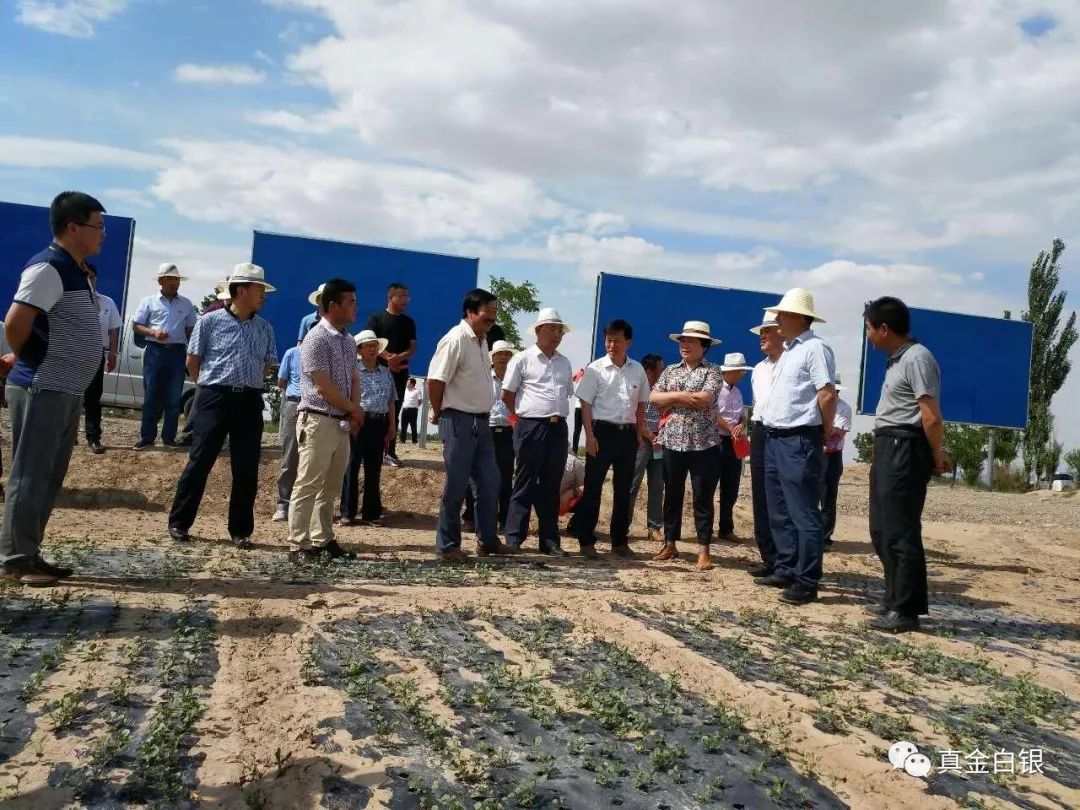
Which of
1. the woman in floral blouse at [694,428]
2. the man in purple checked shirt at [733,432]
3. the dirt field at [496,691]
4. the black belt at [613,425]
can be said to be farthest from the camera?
the man in purple checked shirt at [733,432]

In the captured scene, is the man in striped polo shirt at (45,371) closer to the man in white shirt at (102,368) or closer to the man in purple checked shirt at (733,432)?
the man in white shirt at (102,368)

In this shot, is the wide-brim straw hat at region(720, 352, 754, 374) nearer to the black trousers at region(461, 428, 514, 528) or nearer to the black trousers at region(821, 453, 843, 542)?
the black trousers at region(821, 453, 843, 542)

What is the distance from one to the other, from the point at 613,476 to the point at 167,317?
527 centimetres

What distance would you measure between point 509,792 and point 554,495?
4.69 meters

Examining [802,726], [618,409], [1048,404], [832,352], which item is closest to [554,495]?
[618,409]

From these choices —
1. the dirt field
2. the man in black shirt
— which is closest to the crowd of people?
the dirt field

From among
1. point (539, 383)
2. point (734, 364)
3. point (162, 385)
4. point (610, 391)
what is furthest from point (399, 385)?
point (734, 364)

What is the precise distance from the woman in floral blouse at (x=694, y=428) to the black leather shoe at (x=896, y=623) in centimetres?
196

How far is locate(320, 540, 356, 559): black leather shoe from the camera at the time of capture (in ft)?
20.9

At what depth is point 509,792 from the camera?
2773 millimetres

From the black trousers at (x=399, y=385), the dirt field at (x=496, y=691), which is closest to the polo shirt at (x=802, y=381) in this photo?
the dirt field at (x=496, y=691)

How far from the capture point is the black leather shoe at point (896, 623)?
17.0 feet

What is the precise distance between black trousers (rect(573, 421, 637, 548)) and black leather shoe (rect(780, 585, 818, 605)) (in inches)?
78.4

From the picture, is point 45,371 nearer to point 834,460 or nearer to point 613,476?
point 613,476
